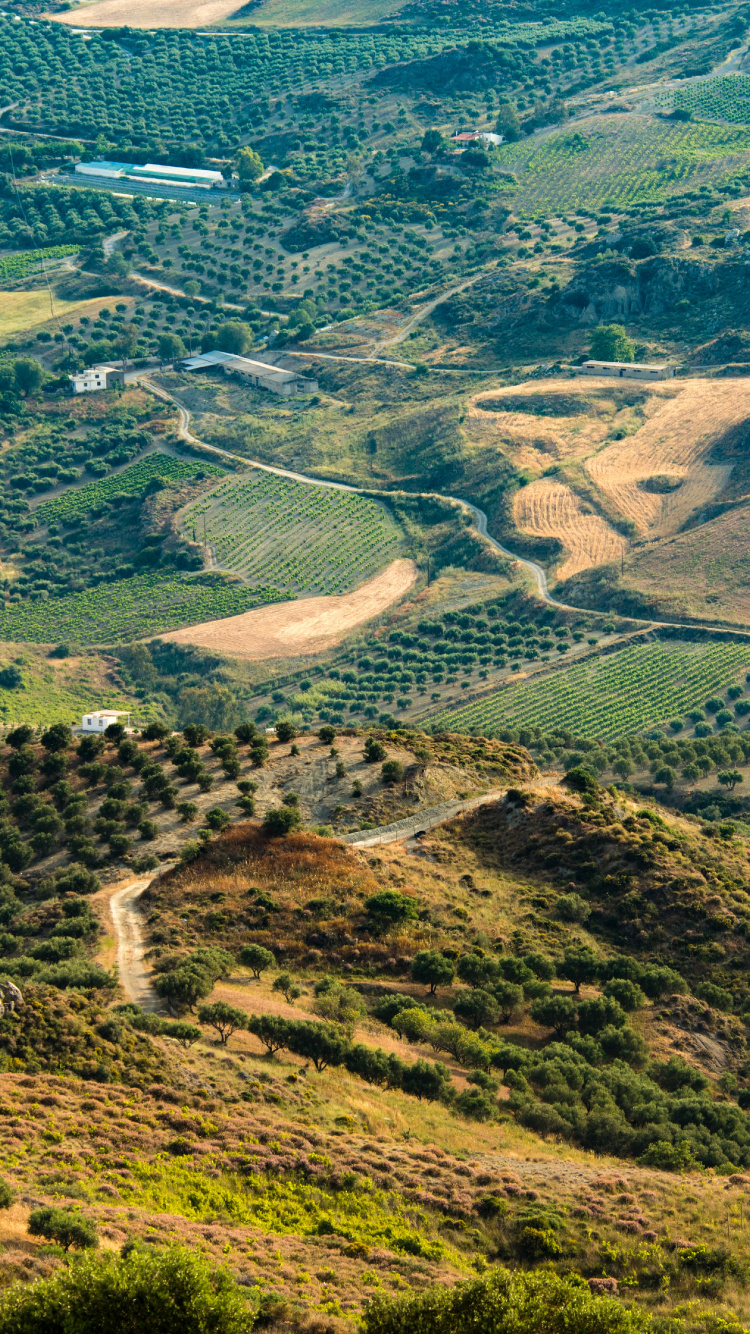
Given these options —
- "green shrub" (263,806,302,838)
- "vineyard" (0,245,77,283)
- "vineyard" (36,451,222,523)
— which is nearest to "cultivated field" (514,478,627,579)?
"vineyard" (36,451,222,523)

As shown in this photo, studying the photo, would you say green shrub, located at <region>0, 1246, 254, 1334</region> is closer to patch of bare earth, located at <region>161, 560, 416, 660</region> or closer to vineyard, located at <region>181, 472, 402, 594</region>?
patch of bare earth, located at <region>161, 560, 416, 660</region>

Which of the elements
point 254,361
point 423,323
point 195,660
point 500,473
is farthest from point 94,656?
point 423,323

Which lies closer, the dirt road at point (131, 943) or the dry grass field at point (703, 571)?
the dirt road at point (131, 943)

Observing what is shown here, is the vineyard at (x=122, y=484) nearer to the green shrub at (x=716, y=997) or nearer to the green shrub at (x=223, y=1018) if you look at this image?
the green shrub at (x=716, y=997)

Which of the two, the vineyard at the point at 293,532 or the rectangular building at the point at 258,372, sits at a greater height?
the rectangular building at the point at 258,372

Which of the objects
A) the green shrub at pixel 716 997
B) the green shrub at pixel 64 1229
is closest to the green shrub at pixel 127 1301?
the green shrub at pixel 64 1229

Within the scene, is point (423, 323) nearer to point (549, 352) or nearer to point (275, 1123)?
point (549, 352)

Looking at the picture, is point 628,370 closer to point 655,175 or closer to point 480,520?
point 480,520
